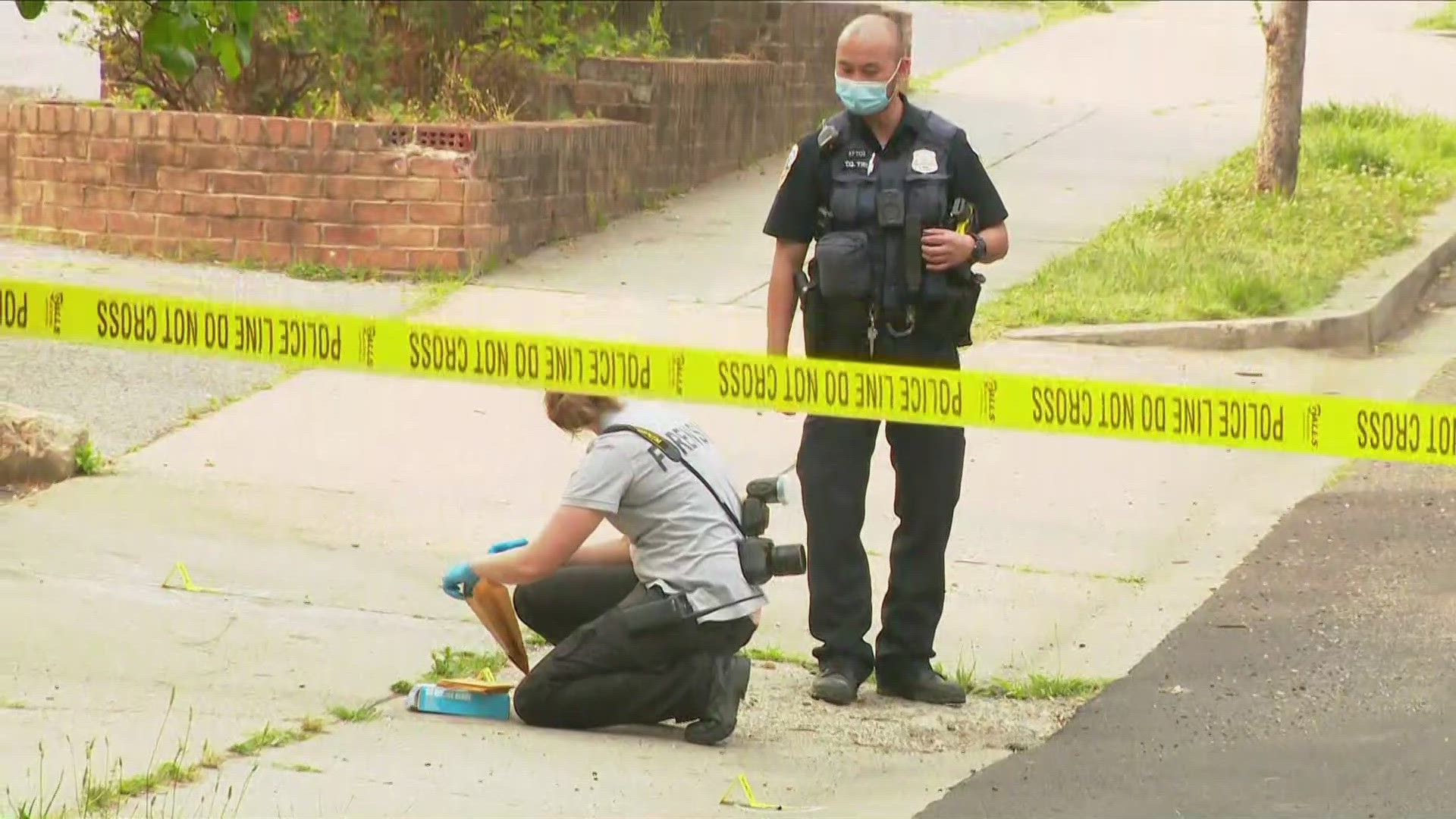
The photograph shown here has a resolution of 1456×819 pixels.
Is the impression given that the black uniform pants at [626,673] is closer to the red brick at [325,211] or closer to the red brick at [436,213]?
the red brick at [436,213]

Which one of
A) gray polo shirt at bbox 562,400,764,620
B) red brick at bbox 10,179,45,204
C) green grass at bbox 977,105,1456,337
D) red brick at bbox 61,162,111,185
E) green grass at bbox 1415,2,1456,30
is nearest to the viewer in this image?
gray polo shirt at bbox 562,400,764,620

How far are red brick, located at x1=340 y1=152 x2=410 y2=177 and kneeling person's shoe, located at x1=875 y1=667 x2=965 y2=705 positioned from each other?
521cm

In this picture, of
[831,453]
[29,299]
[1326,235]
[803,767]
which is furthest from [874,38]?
→ [1326,235]

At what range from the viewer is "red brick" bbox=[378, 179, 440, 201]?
10.4m

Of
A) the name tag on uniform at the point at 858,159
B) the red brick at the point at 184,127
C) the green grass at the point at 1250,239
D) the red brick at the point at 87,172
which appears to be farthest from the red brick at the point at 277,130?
the name tag on uniform at the point at 858,159

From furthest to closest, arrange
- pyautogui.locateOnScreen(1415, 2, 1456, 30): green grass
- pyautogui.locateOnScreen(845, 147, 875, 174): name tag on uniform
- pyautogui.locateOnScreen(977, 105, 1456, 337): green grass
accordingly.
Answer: pyautogui.locateOnScreen(1415, 2, 1456, 30): green grass → pyautogui.locateOnScreen(977, 105, 1456, 337): green grass → pyautogui.locateOnScreen(845, 147, 875, 174): name tag on uniform

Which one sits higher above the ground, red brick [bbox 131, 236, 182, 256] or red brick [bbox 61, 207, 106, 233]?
red brick [bbox 61, 207, 106, 233]

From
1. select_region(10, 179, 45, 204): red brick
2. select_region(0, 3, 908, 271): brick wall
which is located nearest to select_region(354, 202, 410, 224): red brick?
select_region(0, 3, 908, 271): brick wall

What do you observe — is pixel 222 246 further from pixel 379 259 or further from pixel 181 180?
pixel 379 259

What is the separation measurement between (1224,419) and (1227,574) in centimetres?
187

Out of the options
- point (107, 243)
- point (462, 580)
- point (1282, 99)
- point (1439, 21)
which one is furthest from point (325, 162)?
point (1439, 21)

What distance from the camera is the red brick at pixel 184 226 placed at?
34.8 ft

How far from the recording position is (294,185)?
413 inches

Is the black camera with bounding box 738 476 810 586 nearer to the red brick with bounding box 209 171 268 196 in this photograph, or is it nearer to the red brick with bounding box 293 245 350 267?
the red brick with bounding box 293 245 350 267
